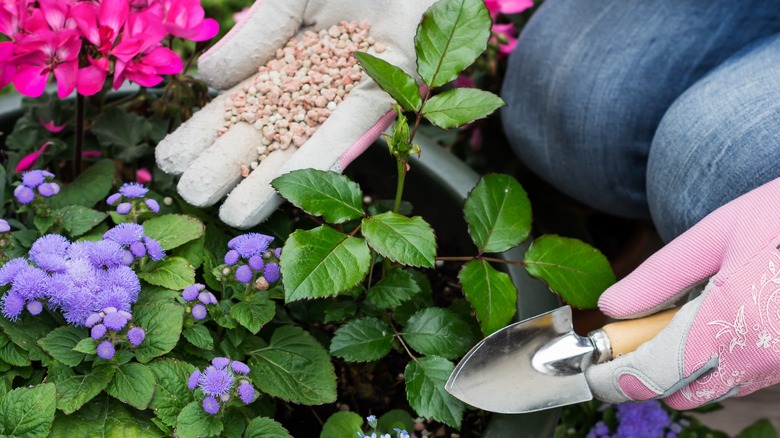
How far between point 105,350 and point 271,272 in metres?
0.18

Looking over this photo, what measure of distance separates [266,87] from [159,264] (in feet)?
0.79

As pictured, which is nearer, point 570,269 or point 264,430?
point 264,430

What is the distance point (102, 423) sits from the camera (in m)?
0.78

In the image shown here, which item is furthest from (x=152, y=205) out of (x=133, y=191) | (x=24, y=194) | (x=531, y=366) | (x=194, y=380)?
(x=531, y=366)

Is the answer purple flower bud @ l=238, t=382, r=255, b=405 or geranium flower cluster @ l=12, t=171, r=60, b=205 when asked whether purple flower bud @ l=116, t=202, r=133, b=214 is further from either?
purple flower bud @ l=238, t=382, r=255, b=405

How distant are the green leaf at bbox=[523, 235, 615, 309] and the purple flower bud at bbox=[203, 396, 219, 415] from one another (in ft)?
1.22

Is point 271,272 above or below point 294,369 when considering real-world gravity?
above

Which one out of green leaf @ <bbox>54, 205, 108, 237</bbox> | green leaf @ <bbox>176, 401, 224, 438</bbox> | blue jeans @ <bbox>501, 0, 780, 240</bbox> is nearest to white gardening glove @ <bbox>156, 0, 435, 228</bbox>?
green leaf @ <bbox>54, 205, 108, 237</bbox>

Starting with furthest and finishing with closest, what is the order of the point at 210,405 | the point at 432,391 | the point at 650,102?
the point at 650,102 → the point at 432,391 → the point at 210,405

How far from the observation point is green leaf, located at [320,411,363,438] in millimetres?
833

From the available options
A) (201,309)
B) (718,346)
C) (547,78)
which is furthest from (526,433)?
(547,78)

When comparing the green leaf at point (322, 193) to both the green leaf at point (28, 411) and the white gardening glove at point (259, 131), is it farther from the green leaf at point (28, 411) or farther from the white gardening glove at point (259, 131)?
the green leaf at point (28, 411)

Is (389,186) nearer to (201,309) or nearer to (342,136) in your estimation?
(342,136)

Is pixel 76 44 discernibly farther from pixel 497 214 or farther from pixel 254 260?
pixel 497 214
